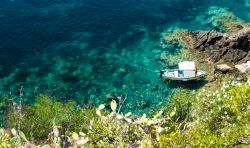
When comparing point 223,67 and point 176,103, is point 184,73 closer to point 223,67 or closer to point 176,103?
point 223,67

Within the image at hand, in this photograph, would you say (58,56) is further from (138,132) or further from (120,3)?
(138,132)

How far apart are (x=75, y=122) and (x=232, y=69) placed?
26395mm

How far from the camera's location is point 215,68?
60.0m

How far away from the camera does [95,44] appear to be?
68.7 meters

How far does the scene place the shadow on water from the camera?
5825cm

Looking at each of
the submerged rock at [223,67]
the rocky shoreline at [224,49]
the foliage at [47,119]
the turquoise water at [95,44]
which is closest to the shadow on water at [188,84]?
the turquoise water at [95,44]

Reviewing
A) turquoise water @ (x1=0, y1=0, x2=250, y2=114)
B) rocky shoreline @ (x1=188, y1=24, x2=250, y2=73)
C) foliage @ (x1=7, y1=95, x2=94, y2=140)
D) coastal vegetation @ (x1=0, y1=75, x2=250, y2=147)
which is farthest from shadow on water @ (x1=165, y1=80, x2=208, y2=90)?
foliage @ (x1=7, y1=95, x2=94, y2=140)

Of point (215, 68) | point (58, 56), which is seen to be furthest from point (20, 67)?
point (215, 68)

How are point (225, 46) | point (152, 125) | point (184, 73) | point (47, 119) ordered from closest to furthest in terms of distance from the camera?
point (152, 125) < point (47, 119) < point (184, 73) < point (225, 46)

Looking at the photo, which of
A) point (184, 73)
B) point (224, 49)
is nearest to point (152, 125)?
point (184, 73)

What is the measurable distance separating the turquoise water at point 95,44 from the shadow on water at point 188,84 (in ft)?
3.28

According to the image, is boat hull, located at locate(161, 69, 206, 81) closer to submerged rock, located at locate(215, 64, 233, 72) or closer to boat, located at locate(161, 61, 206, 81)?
boat, located at locate(161, 61, 206, 81)

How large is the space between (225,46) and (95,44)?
21.5 metres

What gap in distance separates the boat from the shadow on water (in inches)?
23.9
